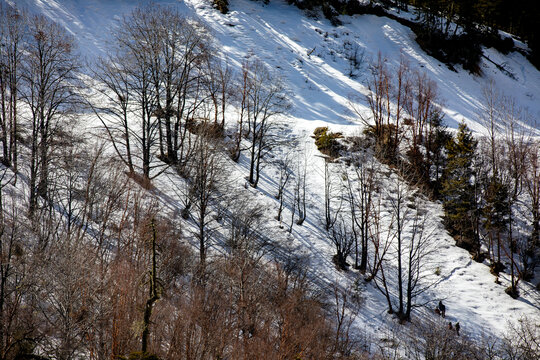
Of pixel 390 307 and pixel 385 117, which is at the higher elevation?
pixel 385 117

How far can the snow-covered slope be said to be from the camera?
2023cm

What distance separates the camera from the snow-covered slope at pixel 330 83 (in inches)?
797

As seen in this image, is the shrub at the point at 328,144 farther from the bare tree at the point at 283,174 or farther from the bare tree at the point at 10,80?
the bare tree at the point at 10,80

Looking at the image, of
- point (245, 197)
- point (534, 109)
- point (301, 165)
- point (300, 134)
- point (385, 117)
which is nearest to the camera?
point (245, 197)

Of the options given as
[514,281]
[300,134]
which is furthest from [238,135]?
[514,281]

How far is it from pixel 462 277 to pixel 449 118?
2194 cm

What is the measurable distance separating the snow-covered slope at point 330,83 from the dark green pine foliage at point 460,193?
37.6 inches

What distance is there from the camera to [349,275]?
2123 centimetres

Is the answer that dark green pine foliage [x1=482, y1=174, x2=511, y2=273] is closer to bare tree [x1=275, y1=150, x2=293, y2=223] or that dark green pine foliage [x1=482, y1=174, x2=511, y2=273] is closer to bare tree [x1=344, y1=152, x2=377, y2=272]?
bare tree [x1=344, y1=152, x2=377, y2=272]

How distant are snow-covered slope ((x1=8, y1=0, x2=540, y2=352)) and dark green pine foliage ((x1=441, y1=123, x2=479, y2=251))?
3.14ft

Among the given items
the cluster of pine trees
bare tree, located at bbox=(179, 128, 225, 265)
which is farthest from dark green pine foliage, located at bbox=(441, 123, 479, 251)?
bare tree, located at bbox=(179, 128, 225, 265)

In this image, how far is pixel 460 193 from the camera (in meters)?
25.2

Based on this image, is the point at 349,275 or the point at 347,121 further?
the point at 347,121

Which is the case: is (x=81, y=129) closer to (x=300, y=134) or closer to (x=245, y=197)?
(x=245, y=197)
